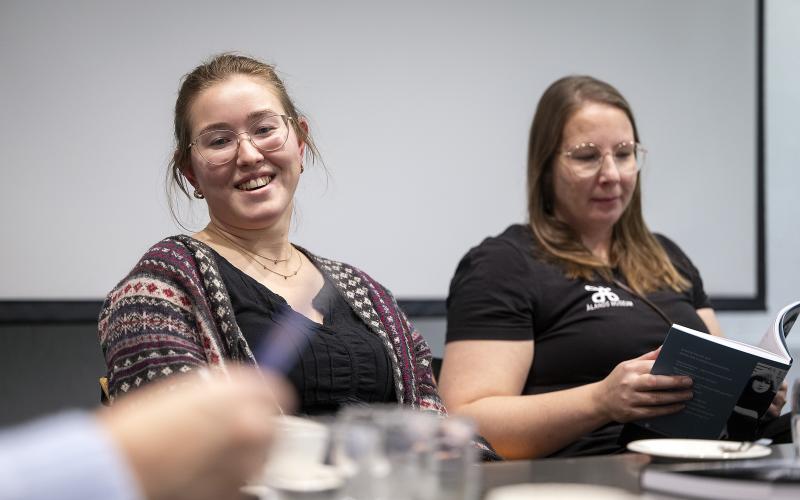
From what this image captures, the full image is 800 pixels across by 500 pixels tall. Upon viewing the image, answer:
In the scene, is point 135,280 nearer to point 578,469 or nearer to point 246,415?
point 578,469

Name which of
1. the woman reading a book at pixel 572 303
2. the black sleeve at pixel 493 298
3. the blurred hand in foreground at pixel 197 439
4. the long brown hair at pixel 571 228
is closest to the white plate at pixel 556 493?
the blurred hand in foreground at pixel 197 439

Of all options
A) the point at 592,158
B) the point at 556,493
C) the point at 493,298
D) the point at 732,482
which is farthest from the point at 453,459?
the point at 592,158

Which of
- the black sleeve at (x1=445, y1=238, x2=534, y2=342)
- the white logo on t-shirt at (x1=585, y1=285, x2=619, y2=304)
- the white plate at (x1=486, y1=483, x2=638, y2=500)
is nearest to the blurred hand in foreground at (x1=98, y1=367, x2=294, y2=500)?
the white plate at (x1=486, y1=483, x2=638, y2=500)

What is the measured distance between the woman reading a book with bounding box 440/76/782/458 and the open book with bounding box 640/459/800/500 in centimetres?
71

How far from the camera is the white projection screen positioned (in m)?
2.59

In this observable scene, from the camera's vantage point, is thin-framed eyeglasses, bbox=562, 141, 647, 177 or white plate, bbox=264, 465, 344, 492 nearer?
white plate, bbox=264, 465, 344, 492

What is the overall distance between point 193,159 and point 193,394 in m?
1.25

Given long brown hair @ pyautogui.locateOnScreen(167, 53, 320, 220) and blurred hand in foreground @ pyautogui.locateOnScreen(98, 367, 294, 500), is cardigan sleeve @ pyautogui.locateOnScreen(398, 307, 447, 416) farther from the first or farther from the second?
blurred hand in foreground @ pyautogui.locateOnScreen(98, 367, 294, 500)

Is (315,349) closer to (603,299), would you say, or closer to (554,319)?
(554,319)

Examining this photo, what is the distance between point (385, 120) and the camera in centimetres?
305

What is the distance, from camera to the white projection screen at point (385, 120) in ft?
8.49

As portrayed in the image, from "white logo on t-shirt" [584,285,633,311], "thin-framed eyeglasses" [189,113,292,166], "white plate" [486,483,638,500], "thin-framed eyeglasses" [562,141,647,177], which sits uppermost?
"thin-framed eyeglasses" [189,113,292,166]

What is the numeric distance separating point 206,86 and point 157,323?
0.51 metres

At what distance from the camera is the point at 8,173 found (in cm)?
254
